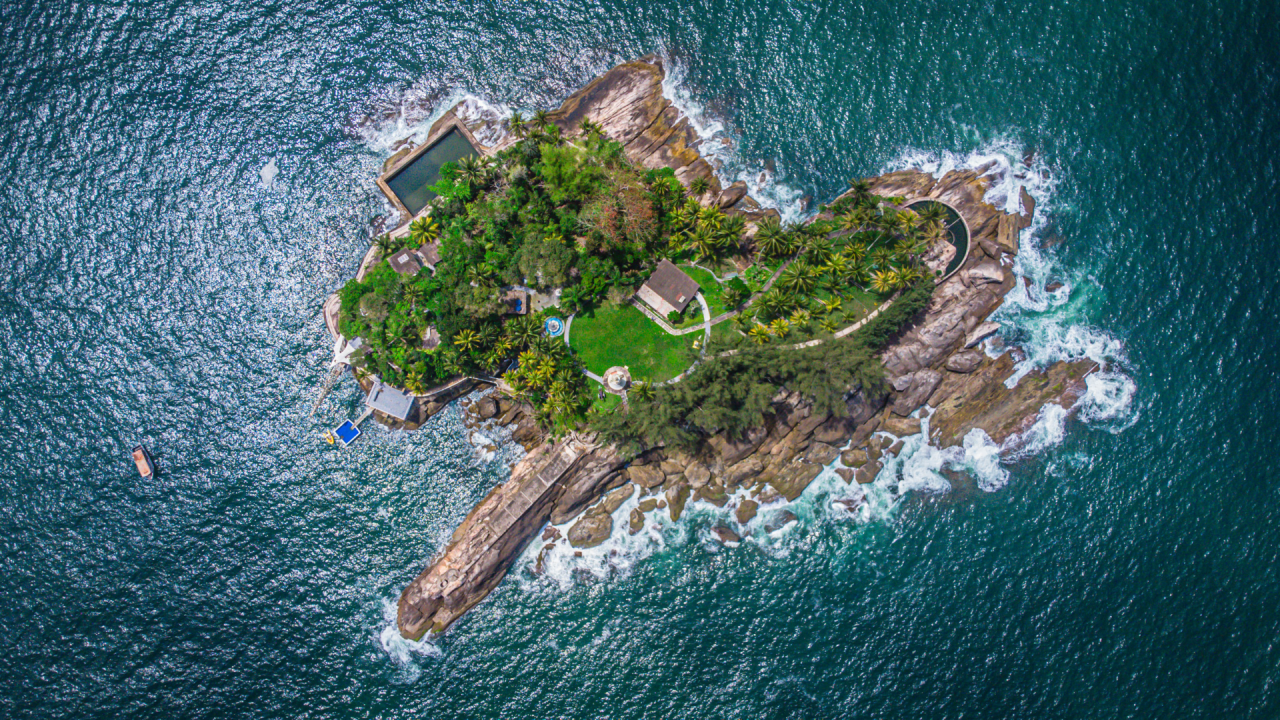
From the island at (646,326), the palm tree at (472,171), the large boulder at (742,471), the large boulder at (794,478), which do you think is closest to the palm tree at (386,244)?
the island at (646,326)

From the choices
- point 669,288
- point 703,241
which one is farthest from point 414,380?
point 703,241

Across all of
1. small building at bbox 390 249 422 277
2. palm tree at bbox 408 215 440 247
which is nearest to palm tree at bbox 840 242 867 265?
palm tree at bbox 408 215 440 247

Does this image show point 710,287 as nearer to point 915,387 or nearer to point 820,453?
point 820,453

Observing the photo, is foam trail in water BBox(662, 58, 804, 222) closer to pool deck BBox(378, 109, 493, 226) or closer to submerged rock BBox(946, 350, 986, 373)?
submerged rock BBox(946, 350, 986, 373)

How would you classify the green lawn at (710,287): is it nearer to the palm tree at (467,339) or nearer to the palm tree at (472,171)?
the palm tree at (467,339)

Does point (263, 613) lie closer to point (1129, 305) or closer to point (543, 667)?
point (543, 667)
